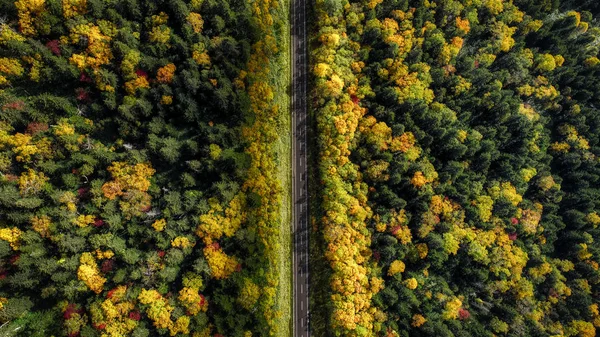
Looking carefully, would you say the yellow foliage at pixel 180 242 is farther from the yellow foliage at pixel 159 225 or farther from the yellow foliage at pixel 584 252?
the yellow foliage at pixel 584 252

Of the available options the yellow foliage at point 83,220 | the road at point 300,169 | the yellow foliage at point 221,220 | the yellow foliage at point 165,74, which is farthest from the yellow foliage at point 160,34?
the yellow foliage at point 83,220


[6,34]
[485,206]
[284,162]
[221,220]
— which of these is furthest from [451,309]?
[6,34]

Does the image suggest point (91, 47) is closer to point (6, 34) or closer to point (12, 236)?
point (6, 34)

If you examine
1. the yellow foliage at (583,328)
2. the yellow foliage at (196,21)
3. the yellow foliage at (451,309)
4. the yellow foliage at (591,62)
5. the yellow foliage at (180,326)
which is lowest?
the yellow foliage at (583,328)

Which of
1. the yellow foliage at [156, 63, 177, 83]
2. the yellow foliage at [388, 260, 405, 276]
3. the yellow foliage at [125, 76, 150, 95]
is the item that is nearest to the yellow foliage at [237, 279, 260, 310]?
the yellow foliage at [388, 260, 405, 276]

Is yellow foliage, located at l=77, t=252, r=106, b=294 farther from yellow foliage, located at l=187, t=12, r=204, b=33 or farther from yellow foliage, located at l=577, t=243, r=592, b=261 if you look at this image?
yellow foliage, located at l=577, t=243, r=592, b=261

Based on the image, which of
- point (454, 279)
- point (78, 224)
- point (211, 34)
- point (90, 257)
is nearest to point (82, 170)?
point (78, 224)
